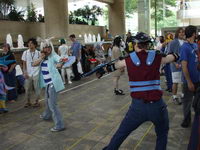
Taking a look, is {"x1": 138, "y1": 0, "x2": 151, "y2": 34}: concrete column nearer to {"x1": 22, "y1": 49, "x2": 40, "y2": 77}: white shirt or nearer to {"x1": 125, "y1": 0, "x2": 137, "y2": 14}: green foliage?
{"x1": 125, "y1": 0, "x2": 137, "y2": 14}: green foliage

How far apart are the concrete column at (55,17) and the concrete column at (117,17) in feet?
32.1

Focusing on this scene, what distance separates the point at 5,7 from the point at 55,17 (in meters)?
2.93

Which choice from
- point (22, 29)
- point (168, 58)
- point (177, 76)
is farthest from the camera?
point (22, 29)

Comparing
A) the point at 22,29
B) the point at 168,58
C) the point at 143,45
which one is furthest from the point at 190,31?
the point at 22,29

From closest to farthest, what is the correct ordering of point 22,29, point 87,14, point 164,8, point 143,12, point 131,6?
point 22,29, point 87,14, point 143,12, point 164,8, point 131,6

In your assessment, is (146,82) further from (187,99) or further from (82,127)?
(82,127)

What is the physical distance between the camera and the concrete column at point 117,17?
71.2ft

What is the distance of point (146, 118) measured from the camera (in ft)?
9.03

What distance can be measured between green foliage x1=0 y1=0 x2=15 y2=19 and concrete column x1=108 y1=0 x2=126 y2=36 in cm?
1035

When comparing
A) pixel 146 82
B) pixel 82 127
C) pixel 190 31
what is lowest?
pixel 82 127

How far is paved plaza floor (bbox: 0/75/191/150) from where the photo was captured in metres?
3.93

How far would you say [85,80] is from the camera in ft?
32.3

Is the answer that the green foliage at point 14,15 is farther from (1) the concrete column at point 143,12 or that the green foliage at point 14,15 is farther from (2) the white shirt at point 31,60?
(1) the concrete column at point 143,12

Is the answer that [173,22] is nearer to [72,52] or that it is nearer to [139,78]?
[72,52]
